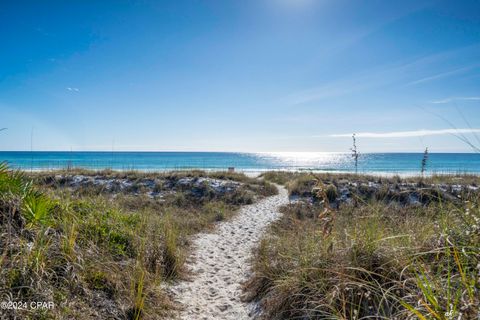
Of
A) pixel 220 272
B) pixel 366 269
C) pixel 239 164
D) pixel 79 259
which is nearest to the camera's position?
pixel 366 269

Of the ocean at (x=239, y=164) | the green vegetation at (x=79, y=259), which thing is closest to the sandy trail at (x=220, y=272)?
the green vegetation at (x=79, y=259)

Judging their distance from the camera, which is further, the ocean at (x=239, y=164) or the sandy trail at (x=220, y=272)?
the ocean at (x=239, y=164)

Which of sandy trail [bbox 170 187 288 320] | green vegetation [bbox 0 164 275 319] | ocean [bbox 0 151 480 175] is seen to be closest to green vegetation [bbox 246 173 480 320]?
sandy trail [bbox 170 187 288 320]

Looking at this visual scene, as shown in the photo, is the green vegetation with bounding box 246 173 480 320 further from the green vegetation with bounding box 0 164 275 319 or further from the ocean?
the ocean

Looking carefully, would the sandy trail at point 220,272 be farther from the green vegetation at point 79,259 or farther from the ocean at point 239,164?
the ocean at point 239,164

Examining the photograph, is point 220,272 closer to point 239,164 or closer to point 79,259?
point 79,259

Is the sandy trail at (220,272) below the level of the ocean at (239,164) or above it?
below

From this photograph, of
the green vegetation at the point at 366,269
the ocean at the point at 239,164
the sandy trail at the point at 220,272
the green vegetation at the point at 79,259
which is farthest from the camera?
the ocean at the point at 239,164

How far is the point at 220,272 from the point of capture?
6.24m

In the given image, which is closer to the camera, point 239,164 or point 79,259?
point 79,259

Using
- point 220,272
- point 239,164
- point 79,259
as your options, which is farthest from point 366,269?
point 239,164

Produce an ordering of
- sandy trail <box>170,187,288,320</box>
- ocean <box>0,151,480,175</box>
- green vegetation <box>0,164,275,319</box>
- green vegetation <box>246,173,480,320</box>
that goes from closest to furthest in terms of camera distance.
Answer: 1. green vegetation <box>246,173,480,320</box>
2. green vegetation <box>0,164,275,319</box>
3. sandy trail <box>170,187,288,320</box>
4. ocean <box>0,151,480,175</box>

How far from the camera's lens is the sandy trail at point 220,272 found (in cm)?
448

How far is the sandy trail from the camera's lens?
4477mm
